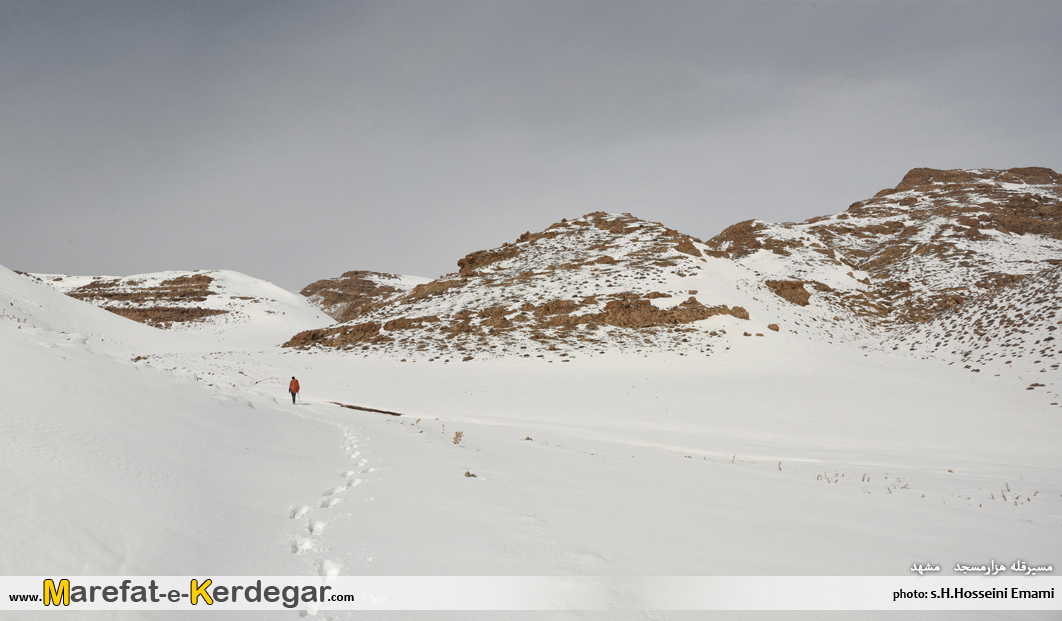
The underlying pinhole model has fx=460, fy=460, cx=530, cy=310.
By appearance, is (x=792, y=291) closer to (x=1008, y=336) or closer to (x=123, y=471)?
(x=1008, y=336)

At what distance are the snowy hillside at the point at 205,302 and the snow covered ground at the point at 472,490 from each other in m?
40.3

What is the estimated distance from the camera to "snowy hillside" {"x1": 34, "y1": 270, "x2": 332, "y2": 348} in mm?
48469

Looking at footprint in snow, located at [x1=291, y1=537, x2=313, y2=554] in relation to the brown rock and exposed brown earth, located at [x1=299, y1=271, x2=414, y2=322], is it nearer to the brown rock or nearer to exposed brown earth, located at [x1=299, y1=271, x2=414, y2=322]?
the brown rock

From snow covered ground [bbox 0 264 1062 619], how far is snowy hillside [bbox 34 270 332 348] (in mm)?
40311

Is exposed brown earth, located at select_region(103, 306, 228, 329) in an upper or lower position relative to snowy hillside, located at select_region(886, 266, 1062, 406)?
upper

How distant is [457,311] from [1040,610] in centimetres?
2964

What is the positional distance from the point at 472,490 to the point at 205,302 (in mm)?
62627

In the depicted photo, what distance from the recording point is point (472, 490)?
5.23 m

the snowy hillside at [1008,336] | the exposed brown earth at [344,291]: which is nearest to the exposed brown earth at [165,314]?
the exposed brown earth at [344,291]

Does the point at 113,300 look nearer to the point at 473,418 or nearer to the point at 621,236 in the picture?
the point at 621,236

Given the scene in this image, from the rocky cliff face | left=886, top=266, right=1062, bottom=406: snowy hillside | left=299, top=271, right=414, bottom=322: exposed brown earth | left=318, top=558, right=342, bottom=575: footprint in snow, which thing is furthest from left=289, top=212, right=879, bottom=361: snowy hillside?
left=299, top=271, right=414, bottom=322: exposed brown earth

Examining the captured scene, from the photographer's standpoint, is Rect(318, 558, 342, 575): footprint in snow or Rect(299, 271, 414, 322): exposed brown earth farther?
Rect(299, 271, 414, 322): exposed brown earth

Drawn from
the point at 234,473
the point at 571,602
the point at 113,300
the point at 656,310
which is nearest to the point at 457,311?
the point at 656,310

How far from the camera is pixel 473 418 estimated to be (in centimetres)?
1374
